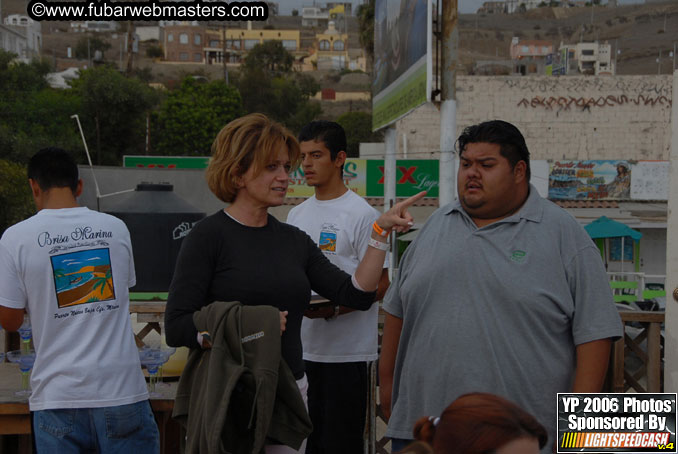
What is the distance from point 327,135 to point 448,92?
5.69 metres

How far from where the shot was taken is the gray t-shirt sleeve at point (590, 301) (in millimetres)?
2707

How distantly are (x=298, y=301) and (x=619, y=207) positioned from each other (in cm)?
2831

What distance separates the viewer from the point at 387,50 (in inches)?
567

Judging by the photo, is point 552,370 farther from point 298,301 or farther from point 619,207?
point 619,207

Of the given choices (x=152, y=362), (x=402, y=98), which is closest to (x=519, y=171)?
(x=152, y=362)

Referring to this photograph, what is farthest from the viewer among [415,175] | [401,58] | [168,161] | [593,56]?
→ [593,56]

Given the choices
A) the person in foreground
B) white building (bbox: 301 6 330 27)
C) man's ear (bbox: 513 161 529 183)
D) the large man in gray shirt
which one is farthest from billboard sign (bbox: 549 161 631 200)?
white building (bbox: 301 6 330 27)

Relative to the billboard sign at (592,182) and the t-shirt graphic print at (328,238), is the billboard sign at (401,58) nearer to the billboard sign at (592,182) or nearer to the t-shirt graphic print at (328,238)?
the t-shirt graphic print at (328,238)

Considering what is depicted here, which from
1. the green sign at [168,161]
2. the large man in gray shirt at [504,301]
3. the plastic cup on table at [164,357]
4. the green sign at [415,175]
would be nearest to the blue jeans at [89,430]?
the plastic cup on table at [164,357]

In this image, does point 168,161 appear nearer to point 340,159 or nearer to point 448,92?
point 448,92

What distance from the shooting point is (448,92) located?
31.0 ft

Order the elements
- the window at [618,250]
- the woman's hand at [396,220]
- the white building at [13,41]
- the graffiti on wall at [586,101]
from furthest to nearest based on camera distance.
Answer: the white building at [13,41] → the graffiti on wall at [586,101] → the window at [618,250] → the woman's hand at [396,220]

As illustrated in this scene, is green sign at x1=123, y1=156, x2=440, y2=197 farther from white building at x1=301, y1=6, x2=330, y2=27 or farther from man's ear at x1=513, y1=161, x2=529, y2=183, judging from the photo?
white building at x1=301, y1=6, x2=330, y2=27

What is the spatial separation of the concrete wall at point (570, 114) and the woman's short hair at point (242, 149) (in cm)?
2990
